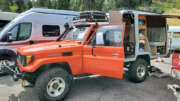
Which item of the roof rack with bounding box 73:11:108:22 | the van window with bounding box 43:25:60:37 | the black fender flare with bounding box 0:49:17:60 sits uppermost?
the roof rack with bounding box 73:11:108:22

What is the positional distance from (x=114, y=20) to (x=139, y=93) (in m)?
2.57

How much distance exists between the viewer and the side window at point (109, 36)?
4238 mm

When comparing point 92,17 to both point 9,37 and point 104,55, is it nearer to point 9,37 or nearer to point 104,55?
point 104,55

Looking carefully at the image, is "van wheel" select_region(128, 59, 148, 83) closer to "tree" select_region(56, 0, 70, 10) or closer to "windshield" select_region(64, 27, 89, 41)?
"windshield" select_region(64, 27, 89, 41)

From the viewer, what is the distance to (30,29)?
7145 mm

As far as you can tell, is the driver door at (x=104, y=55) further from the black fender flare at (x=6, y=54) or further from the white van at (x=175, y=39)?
the white van at (x=175, y=39)

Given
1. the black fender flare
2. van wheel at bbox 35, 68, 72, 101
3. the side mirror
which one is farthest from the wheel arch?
the side mirror

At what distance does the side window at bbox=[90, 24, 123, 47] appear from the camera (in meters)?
4.24

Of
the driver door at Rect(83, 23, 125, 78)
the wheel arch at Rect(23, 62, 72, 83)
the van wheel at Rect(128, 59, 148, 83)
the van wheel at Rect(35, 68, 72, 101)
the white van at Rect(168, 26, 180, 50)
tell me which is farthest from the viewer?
the white van at Rect(168, 26, 180, 50)

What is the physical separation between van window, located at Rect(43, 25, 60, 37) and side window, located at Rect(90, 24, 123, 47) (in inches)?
162

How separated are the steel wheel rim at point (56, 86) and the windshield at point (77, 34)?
1369mm

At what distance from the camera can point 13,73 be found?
3.91m

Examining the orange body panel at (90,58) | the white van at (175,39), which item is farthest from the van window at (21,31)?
the white van at (175,39)

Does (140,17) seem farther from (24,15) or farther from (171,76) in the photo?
(24,15)
